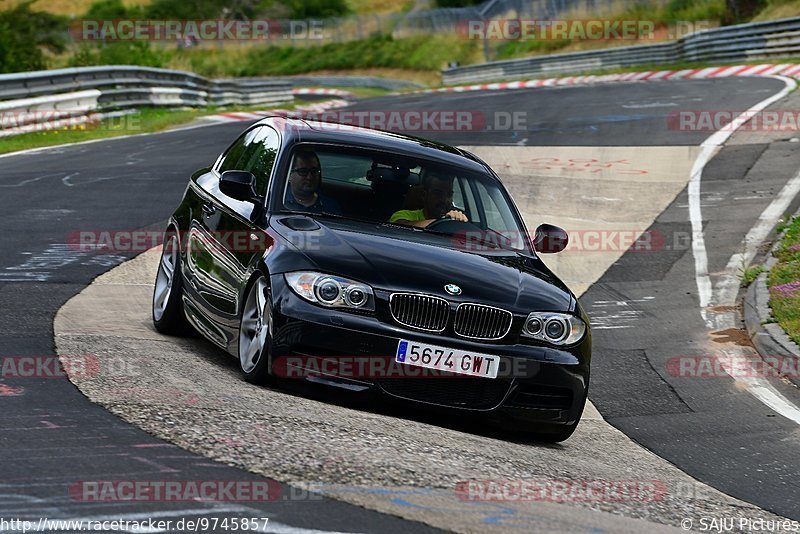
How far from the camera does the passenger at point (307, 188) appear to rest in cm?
802

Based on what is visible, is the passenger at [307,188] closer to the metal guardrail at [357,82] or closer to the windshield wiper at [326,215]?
the windshield wiper at [326,215]

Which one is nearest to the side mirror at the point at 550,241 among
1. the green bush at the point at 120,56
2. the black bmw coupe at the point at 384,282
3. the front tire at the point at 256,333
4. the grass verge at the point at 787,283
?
the black bmw coupe at the point at 384,282

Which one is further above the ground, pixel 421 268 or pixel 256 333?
pixel 421 268

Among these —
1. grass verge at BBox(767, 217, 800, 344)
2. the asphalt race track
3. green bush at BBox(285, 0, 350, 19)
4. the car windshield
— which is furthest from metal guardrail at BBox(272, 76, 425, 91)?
the car windshield

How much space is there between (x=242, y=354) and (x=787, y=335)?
5450 mm

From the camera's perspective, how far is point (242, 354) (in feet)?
24.3

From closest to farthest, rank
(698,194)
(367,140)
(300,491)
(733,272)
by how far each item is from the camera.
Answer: (300,491) → (367,140) → (733,272) → (698,194)

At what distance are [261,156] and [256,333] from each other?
1.77 m

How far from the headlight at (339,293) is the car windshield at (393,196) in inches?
40.8

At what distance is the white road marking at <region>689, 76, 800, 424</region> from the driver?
9.05 feet

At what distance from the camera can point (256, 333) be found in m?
7.23

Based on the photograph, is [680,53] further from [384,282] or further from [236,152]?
[384,282]

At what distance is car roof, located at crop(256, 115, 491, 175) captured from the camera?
838 cm

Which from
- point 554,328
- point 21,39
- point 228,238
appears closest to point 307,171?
point 228,238
